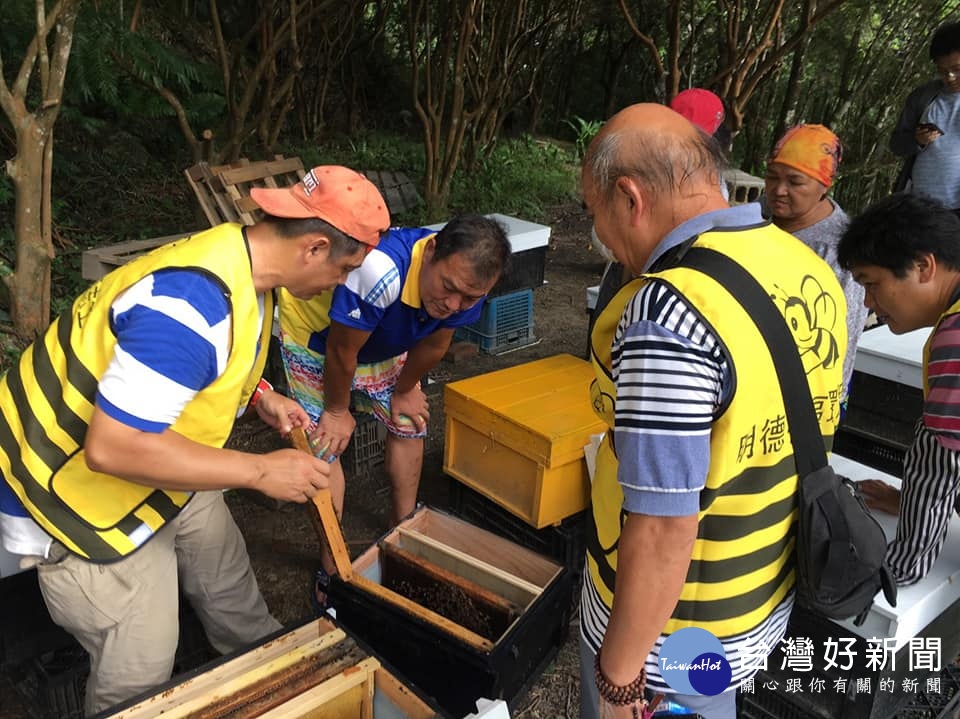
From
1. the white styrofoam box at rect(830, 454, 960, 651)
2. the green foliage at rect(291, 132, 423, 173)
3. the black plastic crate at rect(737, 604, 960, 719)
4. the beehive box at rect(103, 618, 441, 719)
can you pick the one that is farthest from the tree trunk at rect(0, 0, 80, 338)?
the green foliage at rect(291, 132, 423, 173)

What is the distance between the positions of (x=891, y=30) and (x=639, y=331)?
515 inches

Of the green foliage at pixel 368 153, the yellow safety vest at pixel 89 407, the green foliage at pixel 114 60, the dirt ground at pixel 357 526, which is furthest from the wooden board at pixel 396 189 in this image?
the yellow safety vest at pixel 89 407

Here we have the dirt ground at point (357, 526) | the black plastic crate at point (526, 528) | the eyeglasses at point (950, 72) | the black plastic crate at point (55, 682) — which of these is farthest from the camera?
the eyeglasses at point (950, 72)

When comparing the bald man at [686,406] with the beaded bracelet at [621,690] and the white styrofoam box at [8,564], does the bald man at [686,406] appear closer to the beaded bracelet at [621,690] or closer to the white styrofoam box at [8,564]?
the beaded bracelet at [621,690]

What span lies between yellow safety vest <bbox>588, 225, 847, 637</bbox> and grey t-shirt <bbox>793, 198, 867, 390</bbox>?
160cm

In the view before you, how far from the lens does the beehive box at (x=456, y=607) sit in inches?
94.0

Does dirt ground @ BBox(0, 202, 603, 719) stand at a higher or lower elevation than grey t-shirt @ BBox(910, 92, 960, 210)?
lower

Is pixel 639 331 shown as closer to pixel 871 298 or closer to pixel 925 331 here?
pixel 871 298

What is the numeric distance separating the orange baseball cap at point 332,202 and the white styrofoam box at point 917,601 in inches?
70.6

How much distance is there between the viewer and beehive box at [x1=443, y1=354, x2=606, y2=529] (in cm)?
297

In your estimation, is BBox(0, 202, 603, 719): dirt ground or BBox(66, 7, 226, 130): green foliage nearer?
BBox(0, 202, 603, 719): dirt ground

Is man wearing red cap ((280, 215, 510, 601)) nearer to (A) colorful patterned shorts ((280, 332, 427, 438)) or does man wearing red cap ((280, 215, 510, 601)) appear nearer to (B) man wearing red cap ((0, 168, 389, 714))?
(A) colorful patterned shorts ((280, 332, 427, 438))

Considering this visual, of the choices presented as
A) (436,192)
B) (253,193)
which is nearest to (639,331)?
(253,193)

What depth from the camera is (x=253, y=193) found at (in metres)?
1.82
